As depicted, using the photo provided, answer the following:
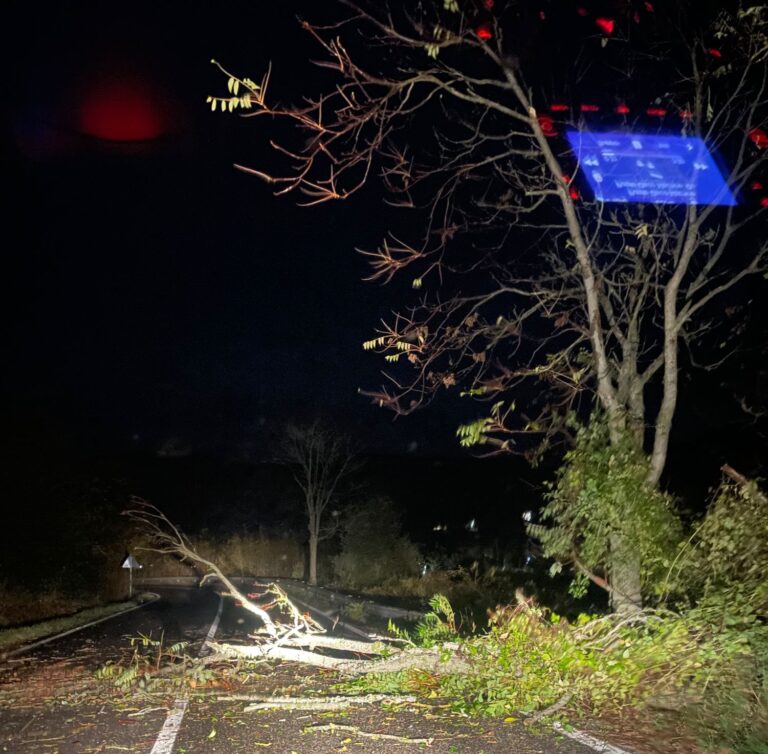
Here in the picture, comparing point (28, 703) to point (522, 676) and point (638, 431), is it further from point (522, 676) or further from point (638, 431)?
point (638, 431)

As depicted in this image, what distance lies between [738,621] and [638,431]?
2.95 metres

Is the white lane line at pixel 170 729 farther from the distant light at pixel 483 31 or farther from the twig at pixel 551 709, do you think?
the distant light at pixel 483 31

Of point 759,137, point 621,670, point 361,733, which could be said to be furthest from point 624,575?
point 759,137

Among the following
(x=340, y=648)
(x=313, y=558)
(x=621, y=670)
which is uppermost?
(x=621, y=670)

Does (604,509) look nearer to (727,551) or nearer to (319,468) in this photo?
(727,551)

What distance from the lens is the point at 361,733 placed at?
6.03 metres

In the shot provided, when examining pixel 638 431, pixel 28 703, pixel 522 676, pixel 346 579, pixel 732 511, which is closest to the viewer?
pixel 522 676

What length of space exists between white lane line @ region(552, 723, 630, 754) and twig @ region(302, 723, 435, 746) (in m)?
0.98

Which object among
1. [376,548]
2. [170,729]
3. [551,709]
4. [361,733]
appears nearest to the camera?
[361,733]

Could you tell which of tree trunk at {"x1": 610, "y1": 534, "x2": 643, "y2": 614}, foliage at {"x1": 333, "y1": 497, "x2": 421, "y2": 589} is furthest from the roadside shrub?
foliage at {"x1": 333, "y1": 497, "x2": 421, "y2": 589}

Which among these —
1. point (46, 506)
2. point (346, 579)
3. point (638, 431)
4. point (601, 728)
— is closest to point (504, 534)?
point (346, 579)

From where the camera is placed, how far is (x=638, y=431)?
29.1 feet

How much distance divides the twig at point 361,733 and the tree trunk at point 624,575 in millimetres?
3142

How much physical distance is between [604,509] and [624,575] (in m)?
0.93
